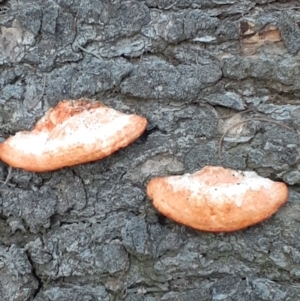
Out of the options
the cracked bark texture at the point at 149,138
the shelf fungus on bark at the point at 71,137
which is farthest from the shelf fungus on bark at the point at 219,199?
the shelf fungus on bark at the point at 71,137

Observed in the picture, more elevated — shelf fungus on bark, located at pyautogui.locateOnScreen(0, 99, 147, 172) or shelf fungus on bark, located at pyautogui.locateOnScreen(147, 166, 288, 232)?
shelf fungus on bark, located at pyautogui.locateOnScreen(0, 99, 147, 172)

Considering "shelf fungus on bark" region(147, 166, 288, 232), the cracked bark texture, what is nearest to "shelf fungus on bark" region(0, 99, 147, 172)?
the cracked bark texture

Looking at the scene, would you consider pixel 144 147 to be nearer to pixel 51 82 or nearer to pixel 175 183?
pixel 175 183

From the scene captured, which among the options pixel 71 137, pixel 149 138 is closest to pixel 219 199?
pixel 149 138

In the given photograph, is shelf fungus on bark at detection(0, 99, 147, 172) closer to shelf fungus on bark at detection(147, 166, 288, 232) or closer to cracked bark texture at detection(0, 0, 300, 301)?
cracked bark texture at detection(0, 0, 300, 301)

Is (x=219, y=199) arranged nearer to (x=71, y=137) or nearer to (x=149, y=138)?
(x=149, y=138)

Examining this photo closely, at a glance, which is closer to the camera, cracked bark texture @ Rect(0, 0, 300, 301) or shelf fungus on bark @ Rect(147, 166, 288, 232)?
shelf fungus on bark @ Rect(147, 166, 288, 232)
